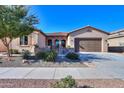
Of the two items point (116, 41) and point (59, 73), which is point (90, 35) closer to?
point (116, 41)

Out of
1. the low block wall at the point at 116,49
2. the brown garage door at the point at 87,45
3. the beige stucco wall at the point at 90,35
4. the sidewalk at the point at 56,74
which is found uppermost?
the beige stucco wall at the point at 90,35

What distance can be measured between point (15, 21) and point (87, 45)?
16.6 m

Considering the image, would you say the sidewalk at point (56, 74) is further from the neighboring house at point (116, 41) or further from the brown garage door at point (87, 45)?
the brown garage door at point (87, 45)

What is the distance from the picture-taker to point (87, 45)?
29.8m

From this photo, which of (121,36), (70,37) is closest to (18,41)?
(70,37)

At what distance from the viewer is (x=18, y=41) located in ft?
80.3

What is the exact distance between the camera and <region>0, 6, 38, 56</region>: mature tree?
48.3 ft

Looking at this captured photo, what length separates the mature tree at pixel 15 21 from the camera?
48.3 feet

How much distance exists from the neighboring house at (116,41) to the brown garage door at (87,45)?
205 cm

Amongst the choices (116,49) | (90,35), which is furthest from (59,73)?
(116,49)

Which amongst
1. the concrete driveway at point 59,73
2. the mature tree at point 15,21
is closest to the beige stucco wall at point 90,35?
the mature tree at point 15,21

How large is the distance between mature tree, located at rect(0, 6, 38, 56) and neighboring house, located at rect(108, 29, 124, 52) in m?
15.7
